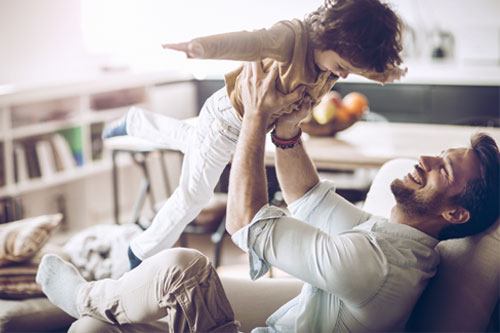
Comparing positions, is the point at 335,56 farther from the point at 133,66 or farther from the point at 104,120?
the point at 133,66

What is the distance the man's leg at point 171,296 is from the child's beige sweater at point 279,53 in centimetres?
35

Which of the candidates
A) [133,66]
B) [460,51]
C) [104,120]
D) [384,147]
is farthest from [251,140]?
[460,51]

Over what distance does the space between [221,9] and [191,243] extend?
1.58m

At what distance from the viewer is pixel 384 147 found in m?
2.71

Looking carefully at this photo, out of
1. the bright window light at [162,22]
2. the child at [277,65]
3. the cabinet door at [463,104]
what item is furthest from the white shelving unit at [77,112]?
the child at [277,65]

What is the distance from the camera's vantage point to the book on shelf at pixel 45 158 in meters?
3.63

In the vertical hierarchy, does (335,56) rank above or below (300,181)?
above

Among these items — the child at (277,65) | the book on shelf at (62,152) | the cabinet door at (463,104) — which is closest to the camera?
the child at (277,65)

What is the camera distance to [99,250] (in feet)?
6.96

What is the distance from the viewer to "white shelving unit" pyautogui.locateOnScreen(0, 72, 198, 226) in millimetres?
3428

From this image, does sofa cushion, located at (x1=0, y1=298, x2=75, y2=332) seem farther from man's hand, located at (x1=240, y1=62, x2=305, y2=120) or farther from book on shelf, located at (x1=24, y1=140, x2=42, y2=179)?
book on shelf, located at (x1=24, y1=140, x2=42, y2=179)

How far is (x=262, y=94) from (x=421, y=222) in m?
0.42

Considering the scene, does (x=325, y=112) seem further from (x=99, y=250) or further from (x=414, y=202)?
(x=414, y=202)

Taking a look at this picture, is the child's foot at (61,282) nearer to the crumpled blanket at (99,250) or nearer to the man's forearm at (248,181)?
the crumpled blanket at (99,250)
